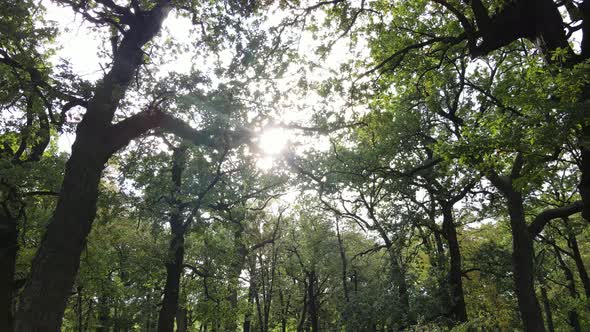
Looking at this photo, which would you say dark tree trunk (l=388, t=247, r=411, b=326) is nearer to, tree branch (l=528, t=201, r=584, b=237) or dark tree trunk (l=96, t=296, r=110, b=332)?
tree branch (l=528, t=201, r=584, b=237)

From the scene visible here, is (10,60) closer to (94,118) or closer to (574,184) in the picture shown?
(94,118)

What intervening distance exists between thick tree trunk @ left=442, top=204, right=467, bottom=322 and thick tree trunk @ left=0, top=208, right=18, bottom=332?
1548 centimetres

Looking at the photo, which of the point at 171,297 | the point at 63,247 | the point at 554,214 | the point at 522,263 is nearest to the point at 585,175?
the point at 554,214

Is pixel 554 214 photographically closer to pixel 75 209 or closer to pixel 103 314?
pixel 75 209

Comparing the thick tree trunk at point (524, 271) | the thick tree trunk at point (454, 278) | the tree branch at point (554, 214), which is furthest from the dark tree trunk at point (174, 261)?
the tree branch at point (554, 214)

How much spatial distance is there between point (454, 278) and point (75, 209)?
48.5 feet

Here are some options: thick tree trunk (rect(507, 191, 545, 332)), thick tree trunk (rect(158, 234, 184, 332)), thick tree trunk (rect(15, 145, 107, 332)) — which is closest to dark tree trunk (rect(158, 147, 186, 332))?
thick tree trunk (rect(158, 234, 184, 332))

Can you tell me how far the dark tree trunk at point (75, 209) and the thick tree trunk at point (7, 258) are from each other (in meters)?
5.83

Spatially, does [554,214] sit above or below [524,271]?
above

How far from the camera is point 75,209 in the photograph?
6547mm

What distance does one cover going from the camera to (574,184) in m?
17.9

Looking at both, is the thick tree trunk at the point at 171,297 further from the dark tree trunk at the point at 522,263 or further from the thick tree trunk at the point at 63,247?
the dark tree trunk at the point at 522,263

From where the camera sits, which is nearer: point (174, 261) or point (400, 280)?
point (174, 261)

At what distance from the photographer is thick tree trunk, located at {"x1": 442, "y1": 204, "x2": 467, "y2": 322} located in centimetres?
1543
